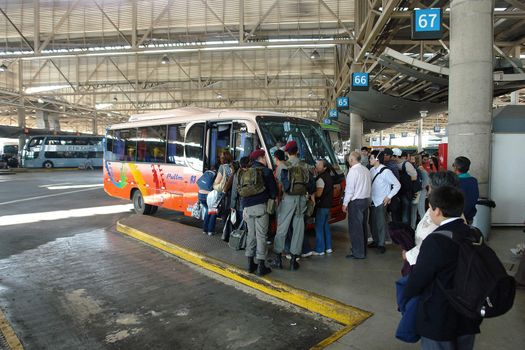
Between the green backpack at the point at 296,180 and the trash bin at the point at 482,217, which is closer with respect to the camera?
the green backpack at the point at 296,180

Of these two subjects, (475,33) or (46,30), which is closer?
(475,33)

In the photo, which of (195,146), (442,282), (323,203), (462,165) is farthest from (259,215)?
(195,146)

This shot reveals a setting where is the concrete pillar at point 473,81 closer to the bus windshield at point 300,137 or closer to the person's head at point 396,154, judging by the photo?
the person's head at point 396,154

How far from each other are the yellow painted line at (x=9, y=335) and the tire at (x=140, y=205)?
6.56m

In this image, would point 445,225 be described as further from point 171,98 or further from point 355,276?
point 171,98

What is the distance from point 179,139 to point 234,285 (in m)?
4.85

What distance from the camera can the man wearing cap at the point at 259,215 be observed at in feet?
17.2

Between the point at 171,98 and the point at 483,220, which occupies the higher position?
the point at 171,98

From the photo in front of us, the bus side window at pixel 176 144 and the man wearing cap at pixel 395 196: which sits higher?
the bus side window at pixel 176 144

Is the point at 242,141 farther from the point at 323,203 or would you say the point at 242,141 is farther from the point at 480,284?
the point at 480,284

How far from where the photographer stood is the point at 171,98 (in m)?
36.7

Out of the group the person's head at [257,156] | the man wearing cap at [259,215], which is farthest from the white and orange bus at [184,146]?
the man wearing cap at [259,215]

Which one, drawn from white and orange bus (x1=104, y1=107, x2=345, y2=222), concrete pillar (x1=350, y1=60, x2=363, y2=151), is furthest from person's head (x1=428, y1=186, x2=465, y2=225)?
concrete pillar (x1=350, y1=60, x2=363, y2=151)

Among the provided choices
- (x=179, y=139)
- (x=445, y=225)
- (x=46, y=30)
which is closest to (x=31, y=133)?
(x=46, y=30)
